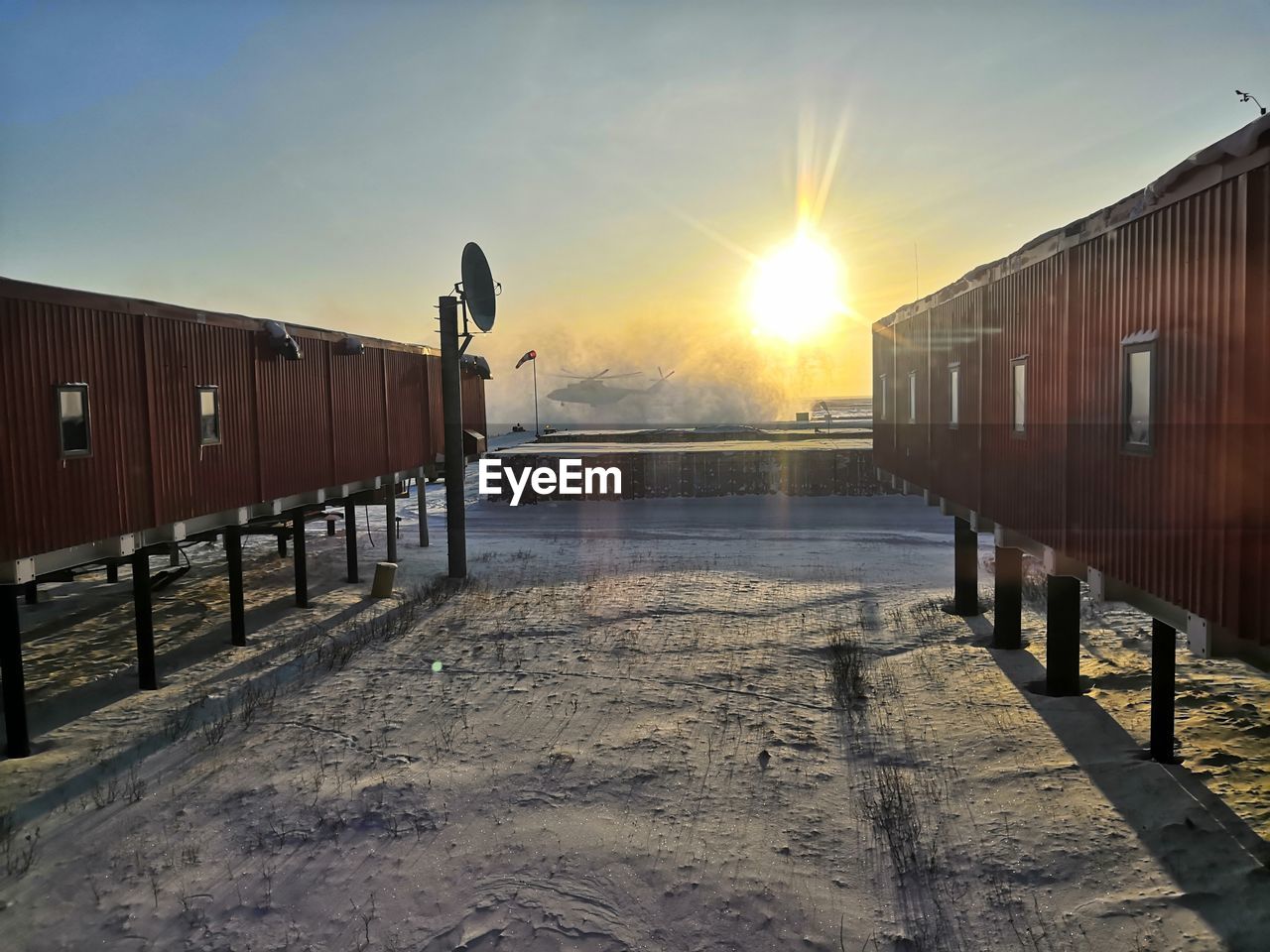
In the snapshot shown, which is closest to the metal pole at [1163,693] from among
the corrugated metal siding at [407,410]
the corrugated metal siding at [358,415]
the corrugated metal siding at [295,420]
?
the corrugated metal siding at [295,420]

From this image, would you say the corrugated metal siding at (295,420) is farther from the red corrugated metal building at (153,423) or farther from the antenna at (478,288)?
the antenna at (478,288)

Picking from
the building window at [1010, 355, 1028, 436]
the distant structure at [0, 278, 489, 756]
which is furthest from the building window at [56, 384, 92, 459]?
the building window at [1010, 355, 1028, 436]

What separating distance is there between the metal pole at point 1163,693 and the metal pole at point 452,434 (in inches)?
650

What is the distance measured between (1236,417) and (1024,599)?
44.3 ft

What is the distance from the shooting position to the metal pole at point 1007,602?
15.4 meters

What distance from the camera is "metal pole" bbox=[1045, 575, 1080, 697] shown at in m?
12.9

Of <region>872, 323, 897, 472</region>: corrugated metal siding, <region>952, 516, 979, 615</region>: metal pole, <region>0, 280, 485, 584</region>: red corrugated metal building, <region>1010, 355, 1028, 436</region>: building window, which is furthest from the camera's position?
<region>872, 323, 897, 472</region>: corrugated metal siding

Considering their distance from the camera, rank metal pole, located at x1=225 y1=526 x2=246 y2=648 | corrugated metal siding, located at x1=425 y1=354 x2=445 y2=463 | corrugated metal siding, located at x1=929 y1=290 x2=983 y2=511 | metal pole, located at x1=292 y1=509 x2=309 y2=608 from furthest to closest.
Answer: corrugated metal siding, located at x1=425 y1=354 x2=445 y2=463 → metal pole, located at x1=292 y1=509 x2=309 y2=608 → metal pole, located at x1=225 y1=526 x2=246 y2=648 → corrugated metal siding, located at x1=929 y1=290 x2=983 y2=511

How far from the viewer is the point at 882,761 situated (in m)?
10.5

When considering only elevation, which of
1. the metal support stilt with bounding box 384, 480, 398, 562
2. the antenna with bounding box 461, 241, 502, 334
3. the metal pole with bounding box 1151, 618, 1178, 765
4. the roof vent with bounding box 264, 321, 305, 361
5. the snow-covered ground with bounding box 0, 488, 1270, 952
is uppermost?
the antenna with bounding box 461, 241, 502, 334

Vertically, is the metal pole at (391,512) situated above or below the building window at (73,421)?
below

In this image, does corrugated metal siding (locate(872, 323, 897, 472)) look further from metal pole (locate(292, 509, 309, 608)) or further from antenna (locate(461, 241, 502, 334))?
metal pole (locate(292, 509, 309, 608))

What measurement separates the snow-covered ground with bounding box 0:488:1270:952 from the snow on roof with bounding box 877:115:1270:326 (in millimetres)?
6504

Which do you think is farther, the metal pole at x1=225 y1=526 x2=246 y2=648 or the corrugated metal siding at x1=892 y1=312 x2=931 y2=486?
the corrugated metal siding at x1=892 y1=312 x2=931 y2=486
